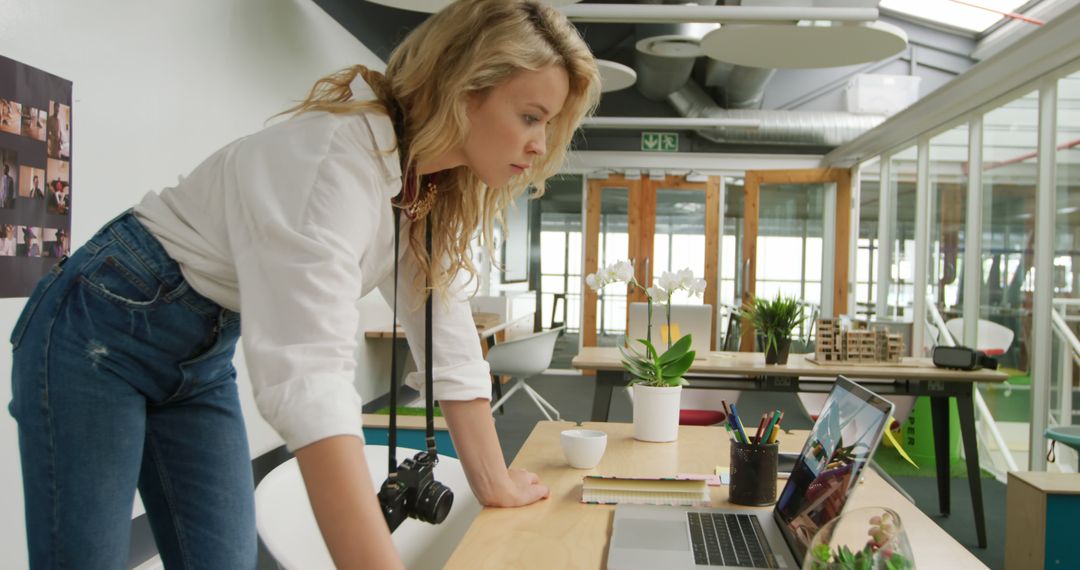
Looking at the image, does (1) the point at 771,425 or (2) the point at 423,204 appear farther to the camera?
(1) the point at 771,425

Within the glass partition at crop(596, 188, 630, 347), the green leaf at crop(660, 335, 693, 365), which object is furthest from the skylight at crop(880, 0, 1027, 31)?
the green leaf at crop(660, 335, 693, 365)

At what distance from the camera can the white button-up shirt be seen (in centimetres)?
75

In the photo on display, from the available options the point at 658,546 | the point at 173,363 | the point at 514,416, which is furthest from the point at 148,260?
the point at 514,416

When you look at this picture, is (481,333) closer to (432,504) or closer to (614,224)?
(614,224)

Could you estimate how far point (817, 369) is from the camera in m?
3.73

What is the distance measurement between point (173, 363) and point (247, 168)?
0.33 m

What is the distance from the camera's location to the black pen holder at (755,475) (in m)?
1.32

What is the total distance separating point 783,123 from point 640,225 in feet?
6.41

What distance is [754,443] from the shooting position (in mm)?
1345

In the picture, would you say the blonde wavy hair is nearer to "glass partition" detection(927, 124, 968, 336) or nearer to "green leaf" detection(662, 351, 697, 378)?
"green leaf" detection(662, 351, 697, 378)

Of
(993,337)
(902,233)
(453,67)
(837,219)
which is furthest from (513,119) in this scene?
(837,219)

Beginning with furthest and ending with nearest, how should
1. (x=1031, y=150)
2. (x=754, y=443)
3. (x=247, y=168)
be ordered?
(x=1031, y=150) < (x=754, y=443) < (x=247, y=168)

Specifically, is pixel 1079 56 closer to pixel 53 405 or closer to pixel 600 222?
pixel 53 405

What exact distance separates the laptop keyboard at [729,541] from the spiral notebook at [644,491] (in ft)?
0.28
